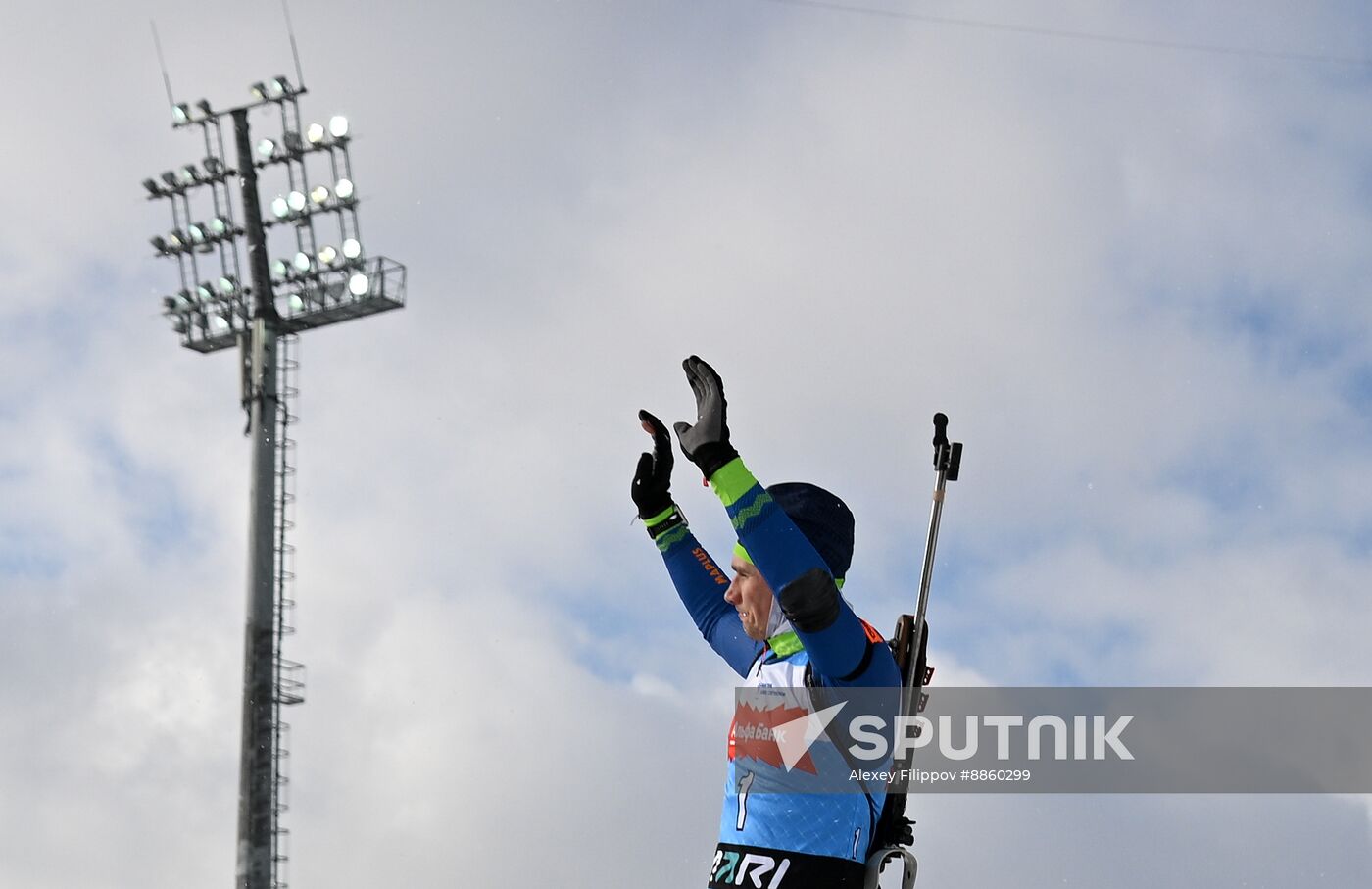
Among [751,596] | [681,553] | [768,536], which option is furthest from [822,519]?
[681,553]

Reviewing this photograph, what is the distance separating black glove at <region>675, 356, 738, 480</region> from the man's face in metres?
0.69

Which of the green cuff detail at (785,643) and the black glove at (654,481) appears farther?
the black glove at (654,481)

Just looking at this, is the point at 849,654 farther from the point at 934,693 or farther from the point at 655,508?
the point at 655,508

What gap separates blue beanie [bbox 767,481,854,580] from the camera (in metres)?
5.03

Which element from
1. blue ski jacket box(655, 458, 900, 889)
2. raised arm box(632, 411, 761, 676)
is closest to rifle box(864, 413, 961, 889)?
blue ski jacket box(655, 458, 900, 889)

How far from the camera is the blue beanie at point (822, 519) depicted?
5.03 m

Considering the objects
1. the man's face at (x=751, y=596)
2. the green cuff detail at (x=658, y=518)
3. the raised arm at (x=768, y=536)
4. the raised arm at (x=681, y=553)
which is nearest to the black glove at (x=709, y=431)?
the raised arm at (x=768, y=536)

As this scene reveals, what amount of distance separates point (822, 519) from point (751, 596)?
1.13 feet

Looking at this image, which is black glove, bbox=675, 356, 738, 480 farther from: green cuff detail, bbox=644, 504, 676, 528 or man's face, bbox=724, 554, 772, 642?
green cuff detail, bbox=644, 504, 676, 528

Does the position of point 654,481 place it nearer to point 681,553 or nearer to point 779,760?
point 681,553

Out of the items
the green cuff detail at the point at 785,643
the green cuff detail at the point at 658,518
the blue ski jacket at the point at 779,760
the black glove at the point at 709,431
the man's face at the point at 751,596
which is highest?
the green cuff detail at the point at 658,518

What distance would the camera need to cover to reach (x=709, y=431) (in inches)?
171

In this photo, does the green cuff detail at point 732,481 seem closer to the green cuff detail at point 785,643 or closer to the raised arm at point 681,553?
the green cuff detail at point 785,643

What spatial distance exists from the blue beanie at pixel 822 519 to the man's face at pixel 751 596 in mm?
215
